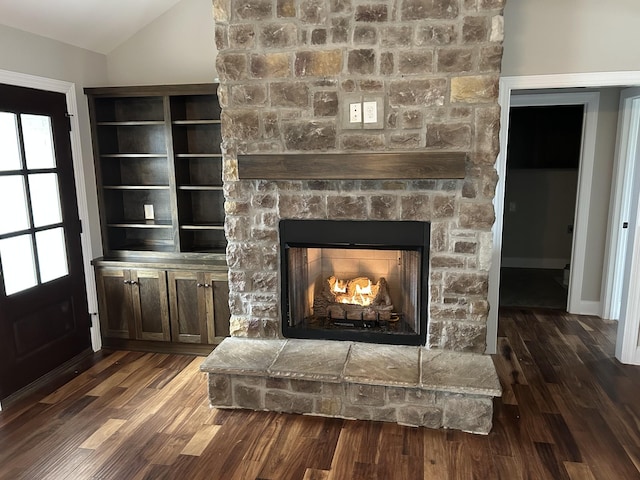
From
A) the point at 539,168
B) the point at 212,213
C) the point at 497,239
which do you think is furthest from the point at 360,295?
the point at 539,168

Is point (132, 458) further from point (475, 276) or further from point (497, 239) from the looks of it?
point (497, 239)

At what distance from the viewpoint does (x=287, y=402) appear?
2.85 metres

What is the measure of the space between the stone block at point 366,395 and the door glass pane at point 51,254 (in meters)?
2.31

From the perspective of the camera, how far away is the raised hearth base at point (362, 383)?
262cm

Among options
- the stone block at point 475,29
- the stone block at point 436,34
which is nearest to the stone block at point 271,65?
the stone block at point 436,34

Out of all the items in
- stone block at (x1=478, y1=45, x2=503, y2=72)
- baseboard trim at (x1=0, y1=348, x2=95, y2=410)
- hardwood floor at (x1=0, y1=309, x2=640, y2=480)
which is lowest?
hardwood floor at (x1=0, y1=309, x2=640, y2=480)

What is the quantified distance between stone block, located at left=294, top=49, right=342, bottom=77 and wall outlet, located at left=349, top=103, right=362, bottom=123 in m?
0.22

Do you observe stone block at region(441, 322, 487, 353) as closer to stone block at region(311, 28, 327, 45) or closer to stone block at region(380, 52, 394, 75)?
stone block at region(380, 52, 394, 75)

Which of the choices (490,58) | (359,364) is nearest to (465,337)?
(359,364)

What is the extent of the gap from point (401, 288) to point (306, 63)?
1.58 m

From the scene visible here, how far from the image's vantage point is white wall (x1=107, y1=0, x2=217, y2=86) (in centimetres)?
362

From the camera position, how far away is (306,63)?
2.81 meters

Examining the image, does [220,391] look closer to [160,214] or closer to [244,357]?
[244,357]

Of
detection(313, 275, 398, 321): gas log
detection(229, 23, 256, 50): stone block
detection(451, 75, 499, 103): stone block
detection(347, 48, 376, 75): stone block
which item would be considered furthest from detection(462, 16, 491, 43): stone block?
detection(313, 275, 398, 321): gas log
